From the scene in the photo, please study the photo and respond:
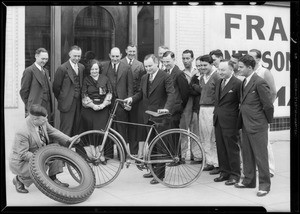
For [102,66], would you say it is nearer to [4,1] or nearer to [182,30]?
[182,30]

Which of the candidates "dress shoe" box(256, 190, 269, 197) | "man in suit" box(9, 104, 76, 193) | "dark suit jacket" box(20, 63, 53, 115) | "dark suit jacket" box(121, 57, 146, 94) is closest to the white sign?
"dark suit jacket" box(121, 57, 146, 94)

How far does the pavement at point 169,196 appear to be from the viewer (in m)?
5.29

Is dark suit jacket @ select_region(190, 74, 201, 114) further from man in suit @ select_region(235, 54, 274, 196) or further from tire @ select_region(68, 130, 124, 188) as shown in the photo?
tire @ select_region(68, 130, 124, 188)

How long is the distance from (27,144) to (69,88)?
1.62 meters

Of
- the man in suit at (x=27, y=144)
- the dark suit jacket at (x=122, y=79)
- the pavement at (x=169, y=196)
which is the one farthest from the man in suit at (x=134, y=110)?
the man in suit at (x=27, y=144)

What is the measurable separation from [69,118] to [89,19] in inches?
82.7

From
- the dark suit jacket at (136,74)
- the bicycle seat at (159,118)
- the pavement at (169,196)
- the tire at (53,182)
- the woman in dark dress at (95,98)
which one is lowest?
the pavement at (169,196)

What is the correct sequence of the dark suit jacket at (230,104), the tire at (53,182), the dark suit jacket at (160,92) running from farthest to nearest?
the dark suit jacket at (160,92) → the dark suit jacket at (230,104) → the tire at (53,182)

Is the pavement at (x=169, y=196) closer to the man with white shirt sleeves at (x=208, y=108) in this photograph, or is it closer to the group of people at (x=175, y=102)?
the group of people at (x=175, y=102)

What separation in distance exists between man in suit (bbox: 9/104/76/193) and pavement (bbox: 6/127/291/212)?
0.23 m

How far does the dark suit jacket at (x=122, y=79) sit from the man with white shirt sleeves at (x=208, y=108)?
114 cm

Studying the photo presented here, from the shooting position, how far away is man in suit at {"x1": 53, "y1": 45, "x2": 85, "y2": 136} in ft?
22.7
